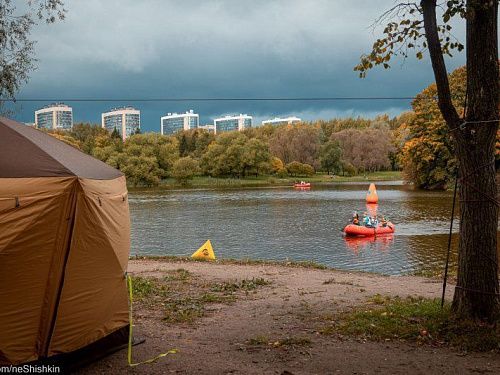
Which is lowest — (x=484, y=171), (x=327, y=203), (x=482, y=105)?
(x=327, y=203)

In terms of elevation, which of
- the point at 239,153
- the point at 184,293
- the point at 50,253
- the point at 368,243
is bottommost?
the point at 368,243

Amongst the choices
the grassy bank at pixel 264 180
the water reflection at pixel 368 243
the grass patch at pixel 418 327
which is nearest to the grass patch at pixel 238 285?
the grass patch at pixel 418 327

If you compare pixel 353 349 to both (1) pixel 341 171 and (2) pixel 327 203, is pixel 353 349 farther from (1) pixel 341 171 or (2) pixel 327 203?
(1) pixel 341 171

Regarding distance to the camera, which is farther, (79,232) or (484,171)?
(484,171)

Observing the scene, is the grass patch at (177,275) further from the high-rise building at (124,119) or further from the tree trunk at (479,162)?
the high-rise building at (124,119)

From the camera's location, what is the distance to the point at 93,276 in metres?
6.09

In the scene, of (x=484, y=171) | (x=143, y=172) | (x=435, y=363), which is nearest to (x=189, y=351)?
(x=435, y=363)

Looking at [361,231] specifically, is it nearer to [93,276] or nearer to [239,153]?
[93,276]

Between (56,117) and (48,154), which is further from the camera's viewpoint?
(56,117)

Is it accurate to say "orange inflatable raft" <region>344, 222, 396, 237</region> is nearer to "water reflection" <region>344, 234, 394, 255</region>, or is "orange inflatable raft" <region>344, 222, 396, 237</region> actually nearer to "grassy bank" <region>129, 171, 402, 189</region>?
"water reflection" <region>344, 234, 394, 255</region>

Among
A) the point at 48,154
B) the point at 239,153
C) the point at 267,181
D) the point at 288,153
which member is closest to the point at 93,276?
the point at 48,154

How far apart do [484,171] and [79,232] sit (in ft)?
17.0

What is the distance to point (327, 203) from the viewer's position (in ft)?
145

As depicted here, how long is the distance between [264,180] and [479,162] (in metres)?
86.2
